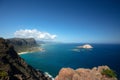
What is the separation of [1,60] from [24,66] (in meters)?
14.4

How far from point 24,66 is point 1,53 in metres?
12.5

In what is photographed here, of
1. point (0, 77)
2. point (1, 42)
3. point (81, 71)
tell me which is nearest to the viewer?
point (0, 77)

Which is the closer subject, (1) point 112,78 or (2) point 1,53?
(1) point 112,78

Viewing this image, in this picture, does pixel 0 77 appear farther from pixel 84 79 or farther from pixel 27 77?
pixel 84 79

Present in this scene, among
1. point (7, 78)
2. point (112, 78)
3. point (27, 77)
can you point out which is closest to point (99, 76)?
point (112, 78)

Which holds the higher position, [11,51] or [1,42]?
[1,42]

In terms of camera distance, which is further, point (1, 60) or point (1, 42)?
point (1, 42)

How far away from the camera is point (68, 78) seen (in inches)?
2132

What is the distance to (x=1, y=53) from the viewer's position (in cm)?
5950

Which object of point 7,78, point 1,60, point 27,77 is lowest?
point 27,77

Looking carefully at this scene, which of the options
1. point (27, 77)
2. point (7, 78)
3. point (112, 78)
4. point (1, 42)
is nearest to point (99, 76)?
point (112, 78)

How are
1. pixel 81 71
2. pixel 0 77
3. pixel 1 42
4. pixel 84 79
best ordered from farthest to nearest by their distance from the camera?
1. pixel 1 42
2. pixel 81 71
3. pixel 84 79
4. pixel 0 77

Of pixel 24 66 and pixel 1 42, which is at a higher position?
pixel 1 42

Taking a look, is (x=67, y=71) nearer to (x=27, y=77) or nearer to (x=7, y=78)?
(x=27, y=77)
